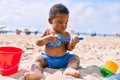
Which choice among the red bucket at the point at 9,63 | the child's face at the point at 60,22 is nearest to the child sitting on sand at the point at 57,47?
the child's face at the point at 60,22

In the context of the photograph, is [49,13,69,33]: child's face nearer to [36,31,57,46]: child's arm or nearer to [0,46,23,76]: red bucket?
[36,31,57,46]: child's arm

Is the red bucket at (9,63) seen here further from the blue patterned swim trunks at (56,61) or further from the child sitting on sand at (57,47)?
the blue patterned swim trunks at (56,61)

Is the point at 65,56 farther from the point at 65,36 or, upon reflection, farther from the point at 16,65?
the point at 16,65

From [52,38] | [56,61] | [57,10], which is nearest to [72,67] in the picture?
[56,61]

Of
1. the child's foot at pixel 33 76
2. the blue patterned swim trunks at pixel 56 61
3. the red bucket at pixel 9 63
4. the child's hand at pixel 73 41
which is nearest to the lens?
the child's foot at pixel 33 76

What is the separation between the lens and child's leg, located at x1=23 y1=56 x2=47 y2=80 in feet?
9.11

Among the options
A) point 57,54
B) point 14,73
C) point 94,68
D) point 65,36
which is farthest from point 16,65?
point 94,68

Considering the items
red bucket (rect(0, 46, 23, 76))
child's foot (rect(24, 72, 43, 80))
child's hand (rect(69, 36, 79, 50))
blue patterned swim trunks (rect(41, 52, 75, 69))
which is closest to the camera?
child's foot (rect(24, 72, 43, 80))

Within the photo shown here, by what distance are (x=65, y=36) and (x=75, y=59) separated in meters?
0.35

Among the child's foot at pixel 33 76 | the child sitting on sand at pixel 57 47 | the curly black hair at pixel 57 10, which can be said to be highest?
the curly black hair at pixel 57 10

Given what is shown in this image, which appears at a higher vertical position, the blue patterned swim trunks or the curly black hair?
A: the curly black hair

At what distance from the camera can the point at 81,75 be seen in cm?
298

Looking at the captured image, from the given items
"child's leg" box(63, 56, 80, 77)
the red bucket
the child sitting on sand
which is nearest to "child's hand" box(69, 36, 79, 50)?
the child sitting on sand

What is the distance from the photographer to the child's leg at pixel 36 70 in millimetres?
2778
